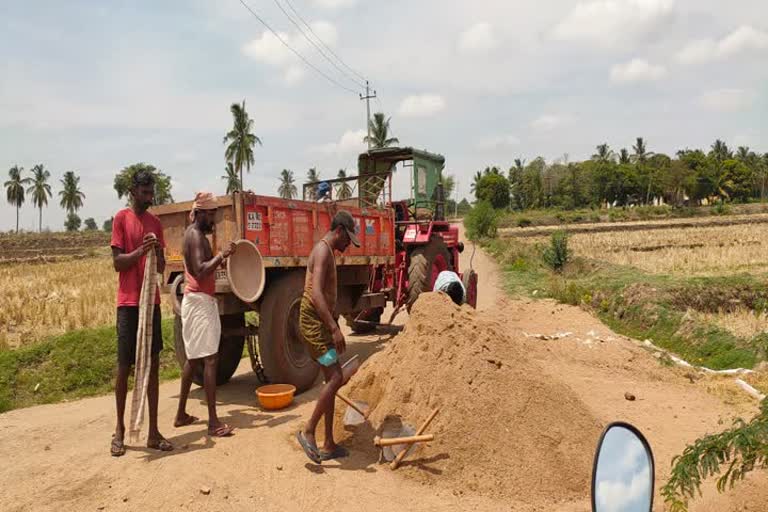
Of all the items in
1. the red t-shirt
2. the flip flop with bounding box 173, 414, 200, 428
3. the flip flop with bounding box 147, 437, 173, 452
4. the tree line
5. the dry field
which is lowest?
the flip flop with bounding box 173, 414, 200, 428

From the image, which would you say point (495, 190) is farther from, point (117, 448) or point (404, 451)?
point (117, 448)

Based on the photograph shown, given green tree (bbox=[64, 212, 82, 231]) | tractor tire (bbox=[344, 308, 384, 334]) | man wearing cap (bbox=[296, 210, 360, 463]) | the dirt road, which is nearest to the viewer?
the dirt road

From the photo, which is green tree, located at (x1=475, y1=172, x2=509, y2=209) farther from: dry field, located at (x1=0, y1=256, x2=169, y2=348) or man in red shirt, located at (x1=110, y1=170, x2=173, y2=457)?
man in red shirt, located at (x1=110, y1=170, x2=173, y2=457)

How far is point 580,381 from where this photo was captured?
6.07 meters

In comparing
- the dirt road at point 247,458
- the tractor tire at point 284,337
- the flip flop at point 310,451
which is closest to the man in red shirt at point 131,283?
the dirt road at point 247,458

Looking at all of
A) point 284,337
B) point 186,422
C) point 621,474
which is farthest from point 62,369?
point 621,474

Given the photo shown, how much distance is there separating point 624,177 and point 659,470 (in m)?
62.1

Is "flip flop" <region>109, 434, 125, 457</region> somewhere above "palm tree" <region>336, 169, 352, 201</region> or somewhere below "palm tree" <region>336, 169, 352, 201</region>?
below

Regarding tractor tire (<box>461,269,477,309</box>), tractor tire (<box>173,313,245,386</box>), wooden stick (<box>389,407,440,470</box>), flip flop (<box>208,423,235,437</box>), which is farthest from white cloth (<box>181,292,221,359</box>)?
tractor tire (<box>461,269,477,309</box>)

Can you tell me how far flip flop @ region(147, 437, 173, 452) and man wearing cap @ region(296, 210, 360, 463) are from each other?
3.40ft

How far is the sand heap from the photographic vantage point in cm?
384

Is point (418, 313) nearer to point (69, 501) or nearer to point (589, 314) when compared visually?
point (69, 501)

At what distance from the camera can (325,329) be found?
4.15m

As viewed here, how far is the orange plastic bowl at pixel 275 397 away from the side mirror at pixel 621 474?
369 cm
